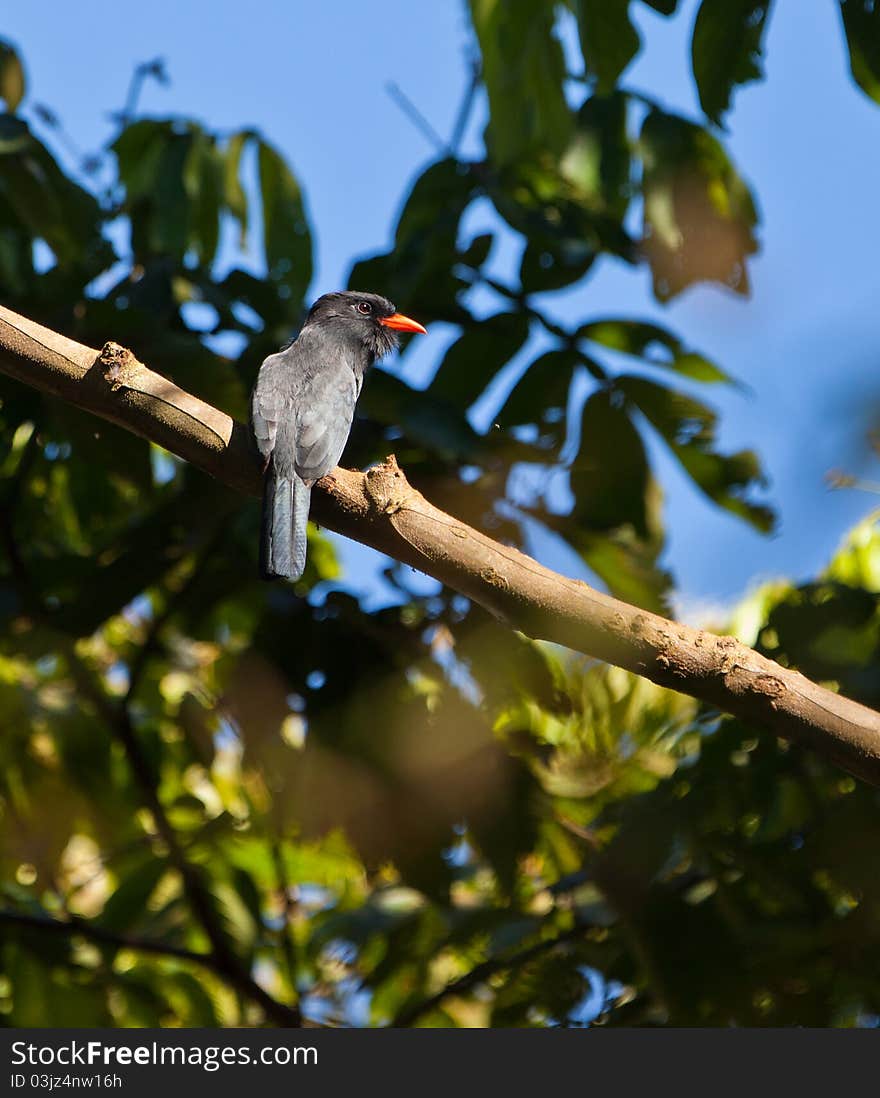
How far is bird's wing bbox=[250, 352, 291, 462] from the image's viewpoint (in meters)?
2.72

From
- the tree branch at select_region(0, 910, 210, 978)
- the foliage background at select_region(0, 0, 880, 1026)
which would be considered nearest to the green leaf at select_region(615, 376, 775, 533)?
the foliage background at select_region(0, 0, 880, 1026)

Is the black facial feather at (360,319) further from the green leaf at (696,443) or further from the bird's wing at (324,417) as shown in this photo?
the green leaf at (696,443)

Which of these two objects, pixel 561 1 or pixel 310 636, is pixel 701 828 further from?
pixel 561 1

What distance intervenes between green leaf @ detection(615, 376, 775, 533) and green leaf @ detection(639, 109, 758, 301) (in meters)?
0.46

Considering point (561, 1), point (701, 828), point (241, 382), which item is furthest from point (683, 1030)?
point (561, 1)

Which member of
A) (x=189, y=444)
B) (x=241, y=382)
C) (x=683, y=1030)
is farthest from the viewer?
(x=241, y=382)

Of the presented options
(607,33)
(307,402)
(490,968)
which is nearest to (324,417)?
(307,402)

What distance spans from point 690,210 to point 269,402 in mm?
1532

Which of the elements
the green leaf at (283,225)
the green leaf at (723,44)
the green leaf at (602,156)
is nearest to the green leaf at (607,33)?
the green leaf at (723,44)

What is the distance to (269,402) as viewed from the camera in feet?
9.93

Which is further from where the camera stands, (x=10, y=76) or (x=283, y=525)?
(x=10, y=76)

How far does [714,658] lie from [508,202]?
179cm

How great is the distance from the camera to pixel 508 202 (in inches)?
142

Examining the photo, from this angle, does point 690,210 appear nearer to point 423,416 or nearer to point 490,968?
point 423,416
